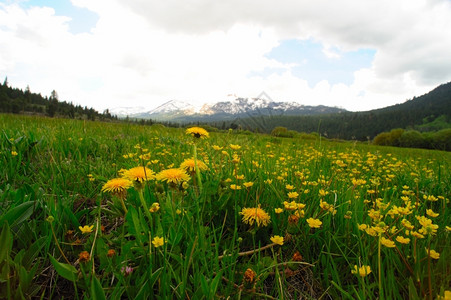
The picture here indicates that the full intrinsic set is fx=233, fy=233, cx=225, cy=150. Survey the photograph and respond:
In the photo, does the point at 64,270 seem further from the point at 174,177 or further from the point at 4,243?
the point at 174,177

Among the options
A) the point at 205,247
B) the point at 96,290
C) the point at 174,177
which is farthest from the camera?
the point at 174,177

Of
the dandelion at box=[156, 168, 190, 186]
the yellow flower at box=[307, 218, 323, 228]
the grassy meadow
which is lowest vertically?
the grassy meadow

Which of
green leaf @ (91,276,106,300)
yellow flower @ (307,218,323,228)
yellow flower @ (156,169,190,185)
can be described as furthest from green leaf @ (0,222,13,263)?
yellow flower @ (307,218,323,228)

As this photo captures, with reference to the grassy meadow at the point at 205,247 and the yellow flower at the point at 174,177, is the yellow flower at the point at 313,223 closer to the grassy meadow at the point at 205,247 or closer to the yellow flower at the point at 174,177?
the grassy meadow at the point at 205,247

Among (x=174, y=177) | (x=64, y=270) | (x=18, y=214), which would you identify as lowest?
(x=64, y=270)

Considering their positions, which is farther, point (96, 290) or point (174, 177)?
point (174, 177)

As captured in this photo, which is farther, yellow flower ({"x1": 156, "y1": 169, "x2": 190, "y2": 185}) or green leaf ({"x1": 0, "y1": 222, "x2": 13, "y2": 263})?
yellow flower ({"x1": 156, "y1": 169, "x2": 190, "y2": 185})

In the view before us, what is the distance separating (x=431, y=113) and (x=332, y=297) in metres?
237

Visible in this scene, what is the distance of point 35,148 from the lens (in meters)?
3.14

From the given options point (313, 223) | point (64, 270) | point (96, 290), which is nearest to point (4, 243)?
point (64, 270)

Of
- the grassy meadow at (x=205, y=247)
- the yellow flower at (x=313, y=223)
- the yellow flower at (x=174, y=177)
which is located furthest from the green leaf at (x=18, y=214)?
the yellow flower at (x=313, y=223)

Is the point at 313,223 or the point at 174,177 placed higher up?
the point at 174,177

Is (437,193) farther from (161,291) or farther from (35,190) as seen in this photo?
(35,190)

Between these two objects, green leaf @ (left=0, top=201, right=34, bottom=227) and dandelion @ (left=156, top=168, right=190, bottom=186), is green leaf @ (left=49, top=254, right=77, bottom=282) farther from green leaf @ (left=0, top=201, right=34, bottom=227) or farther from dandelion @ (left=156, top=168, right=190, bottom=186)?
dandelion @ (left=156, top=168, right=190, bottom=186)
